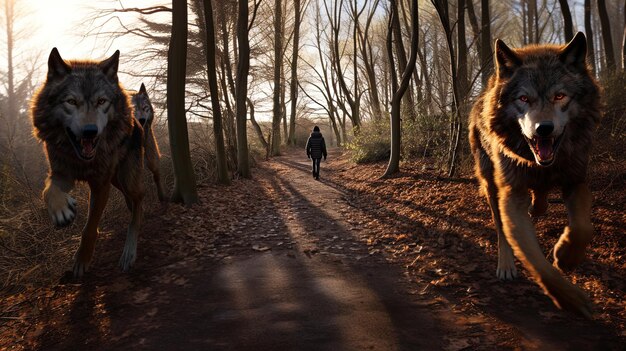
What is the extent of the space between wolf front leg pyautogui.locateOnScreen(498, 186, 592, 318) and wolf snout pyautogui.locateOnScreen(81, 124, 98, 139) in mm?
4281

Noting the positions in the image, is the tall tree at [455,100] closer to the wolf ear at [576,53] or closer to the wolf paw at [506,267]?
the wolf paw at [506,267]

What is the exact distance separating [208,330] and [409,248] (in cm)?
348

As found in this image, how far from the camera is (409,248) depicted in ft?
18.9

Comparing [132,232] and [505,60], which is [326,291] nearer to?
[132,232]

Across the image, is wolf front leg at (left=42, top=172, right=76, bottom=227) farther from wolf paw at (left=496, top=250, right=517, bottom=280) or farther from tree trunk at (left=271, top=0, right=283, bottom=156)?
tree trunk at (left=271, top=0, right=283, bottom=156)

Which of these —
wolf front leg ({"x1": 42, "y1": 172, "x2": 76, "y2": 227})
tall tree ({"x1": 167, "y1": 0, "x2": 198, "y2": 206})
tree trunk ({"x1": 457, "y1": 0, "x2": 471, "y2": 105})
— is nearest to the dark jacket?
tree trunk ({"x1": 457, "y1": 0, "x2": 471, "y2": 105})

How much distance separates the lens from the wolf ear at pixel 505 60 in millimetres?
3607

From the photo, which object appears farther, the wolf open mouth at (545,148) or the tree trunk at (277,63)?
the tree trunk at (277,63)

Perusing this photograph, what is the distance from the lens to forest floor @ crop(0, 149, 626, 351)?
309 centimetres

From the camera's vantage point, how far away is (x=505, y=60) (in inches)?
146

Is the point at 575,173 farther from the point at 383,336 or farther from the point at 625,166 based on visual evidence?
the point at 625,166

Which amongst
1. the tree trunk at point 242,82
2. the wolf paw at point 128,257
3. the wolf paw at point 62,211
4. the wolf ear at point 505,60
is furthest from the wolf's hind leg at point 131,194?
the tree trunk at point 242,82

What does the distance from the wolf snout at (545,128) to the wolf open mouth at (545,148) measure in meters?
0.12

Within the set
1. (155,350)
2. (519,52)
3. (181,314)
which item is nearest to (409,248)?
(519,52)
